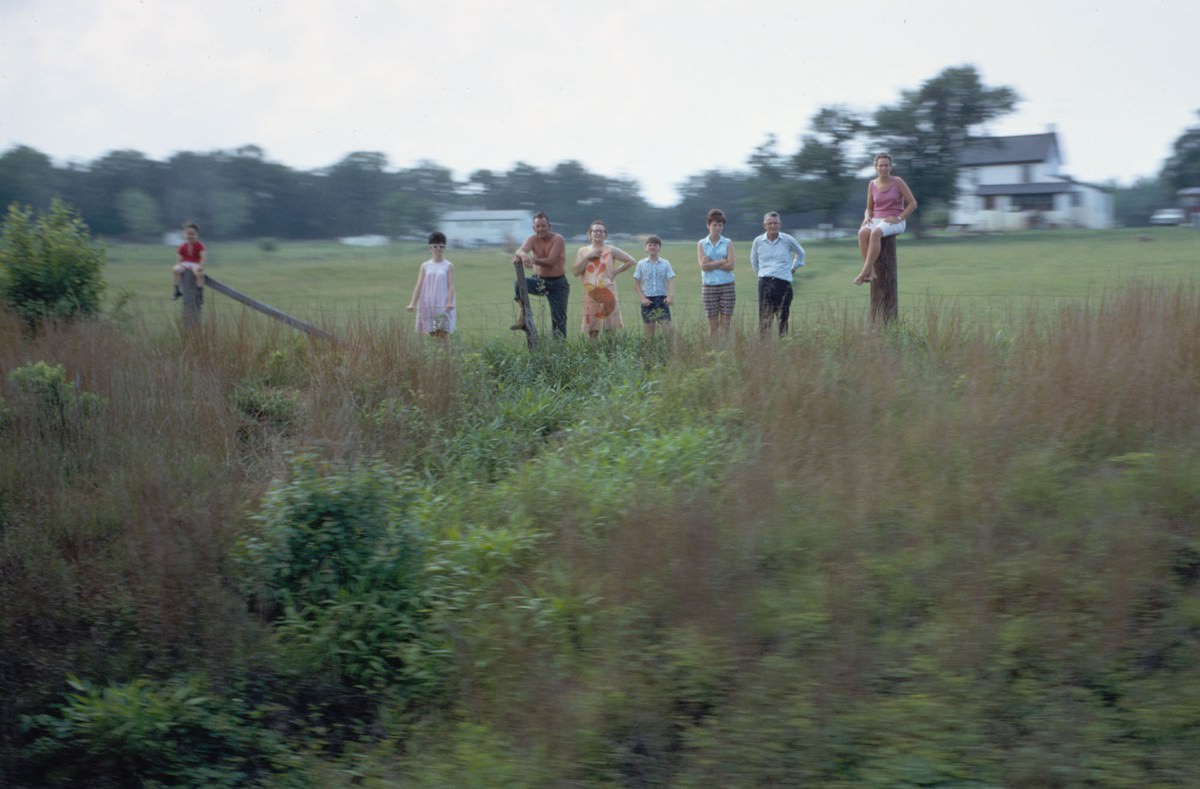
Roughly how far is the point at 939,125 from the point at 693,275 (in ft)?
28.7

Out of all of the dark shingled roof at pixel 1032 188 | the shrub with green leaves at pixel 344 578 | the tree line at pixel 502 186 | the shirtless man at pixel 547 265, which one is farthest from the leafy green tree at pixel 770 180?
the dark shingled roof at pixel 1032 188

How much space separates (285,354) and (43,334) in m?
3.37

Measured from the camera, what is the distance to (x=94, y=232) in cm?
1487

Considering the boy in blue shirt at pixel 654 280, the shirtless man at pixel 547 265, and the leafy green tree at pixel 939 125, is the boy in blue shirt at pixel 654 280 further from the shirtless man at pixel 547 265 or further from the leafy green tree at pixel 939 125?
the leafy green tree at pixel 939 125

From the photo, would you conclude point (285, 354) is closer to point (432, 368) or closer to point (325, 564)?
point (432, 368)

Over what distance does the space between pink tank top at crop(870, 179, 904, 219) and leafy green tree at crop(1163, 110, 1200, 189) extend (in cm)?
1375

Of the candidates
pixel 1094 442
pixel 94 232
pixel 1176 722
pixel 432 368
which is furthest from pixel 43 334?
pixel 1176 722

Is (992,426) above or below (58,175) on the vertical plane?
below

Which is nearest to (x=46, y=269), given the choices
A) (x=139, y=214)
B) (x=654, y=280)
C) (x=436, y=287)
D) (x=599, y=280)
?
(x=139, y=214)

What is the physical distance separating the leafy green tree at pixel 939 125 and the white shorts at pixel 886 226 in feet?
28.2

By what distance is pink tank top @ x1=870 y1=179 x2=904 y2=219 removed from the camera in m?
10.6

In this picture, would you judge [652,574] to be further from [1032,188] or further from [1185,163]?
[1032,188]

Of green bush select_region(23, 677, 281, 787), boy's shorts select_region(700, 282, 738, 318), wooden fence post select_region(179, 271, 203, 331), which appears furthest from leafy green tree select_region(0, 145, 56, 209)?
green bush select_region(23, 677, 281, 787)

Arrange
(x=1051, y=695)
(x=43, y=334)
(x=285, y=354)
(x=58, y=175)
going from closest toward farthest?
(x=1051, y=695), (x=285, y=354), (x=43, y=334), (x=58, y=175)
